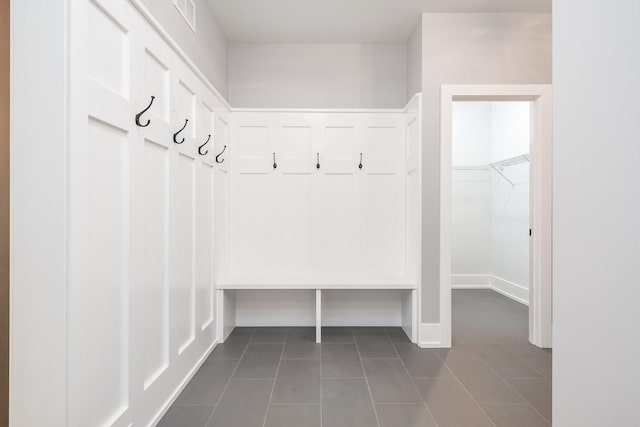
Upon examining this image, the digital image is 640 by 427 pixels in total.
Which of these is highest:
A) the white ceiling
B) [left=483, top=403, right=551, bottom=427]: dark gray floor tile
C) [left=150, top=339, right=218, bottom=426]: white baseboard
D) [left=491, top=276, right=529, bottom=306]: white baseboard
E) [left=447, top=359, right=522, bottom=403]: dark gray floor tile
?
the white ceiling

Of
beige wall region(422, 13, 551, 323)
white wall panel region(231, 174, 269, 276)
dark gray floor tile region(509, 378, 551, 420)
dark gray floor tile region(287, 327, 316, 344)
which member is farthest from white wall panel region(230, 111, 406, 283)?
dark gray floor tile region(509, 378, 551, 420)

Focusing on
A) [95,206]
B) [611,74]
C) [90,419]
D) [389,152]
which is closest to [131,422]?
[90,419]

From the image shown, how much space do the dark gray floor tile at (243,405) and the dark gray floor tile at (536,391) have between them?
1481 mm

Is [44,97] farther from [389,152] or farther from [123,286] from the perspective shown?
[389,152]

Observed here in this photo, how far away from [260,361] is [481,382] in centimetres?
147

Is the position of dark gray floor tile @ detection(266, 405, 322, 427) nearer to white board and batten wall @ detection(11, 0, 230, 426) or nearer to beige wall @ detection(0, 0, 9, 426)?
white board and batten wall @ detection(11, 0, 230, 426)

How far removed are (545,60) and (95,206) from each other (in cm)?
322

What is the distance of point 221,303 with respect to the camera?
8.73 feet

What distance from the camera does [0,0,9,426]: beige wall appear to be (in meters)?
1.06

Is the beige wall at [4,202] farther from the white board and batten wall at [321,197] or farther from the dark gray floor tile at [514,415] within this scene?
the dark gray floor tile at [514,415]

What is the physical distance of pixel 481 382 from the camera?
6.82 feet

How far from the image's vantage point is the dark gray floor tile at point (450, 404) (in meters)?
1.69

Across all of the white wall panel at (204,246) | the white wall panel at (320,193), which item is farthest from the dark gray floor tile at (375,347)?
the white wall panel at (204,246)

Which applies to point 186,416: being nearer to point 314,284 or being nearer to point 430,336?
point 314,284
